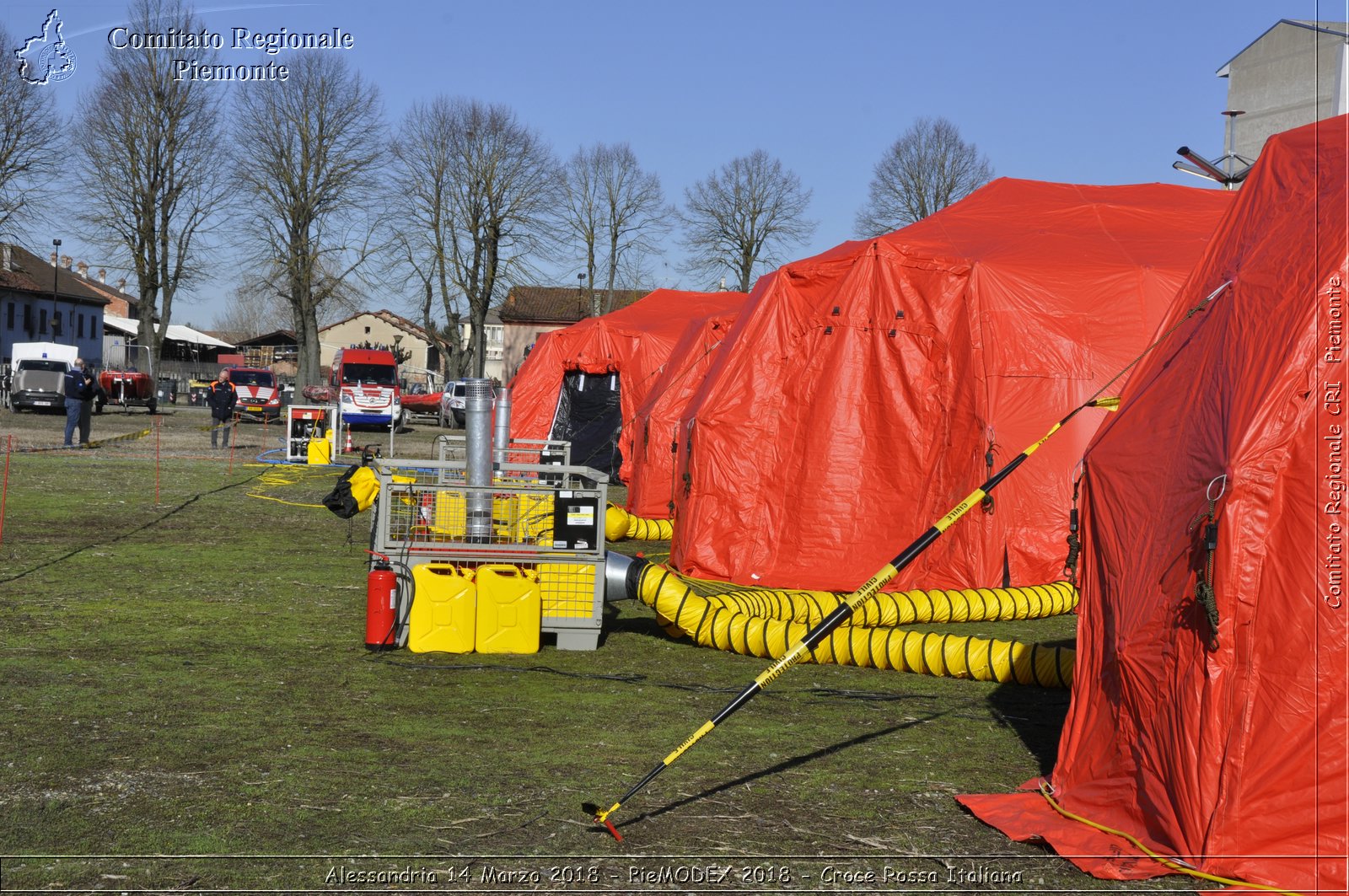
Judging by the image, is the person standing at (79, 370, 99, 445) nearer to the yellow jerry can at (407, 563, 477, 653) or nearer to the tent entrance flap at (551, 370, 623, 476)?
the tent entrance flap at (551, 370, 623, 476)

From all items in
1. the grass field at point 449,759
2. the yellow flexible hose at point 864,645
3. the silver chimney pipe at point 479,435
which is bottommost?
the grass field at point 449,759

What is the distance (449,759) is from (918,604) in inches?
235

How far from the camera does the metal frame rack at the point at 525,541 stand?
9852 millimetres

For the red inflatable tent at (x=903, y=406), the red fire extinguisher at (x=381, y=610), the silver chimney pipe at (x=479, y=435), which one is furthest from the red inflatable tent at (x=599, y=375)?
the red fire extinguisher at (x=381, y=610)

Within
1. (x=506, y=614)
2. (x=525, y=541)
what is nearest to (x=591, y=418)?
(x=525, y=541)

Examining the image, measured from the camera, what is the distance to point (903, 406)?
13430 millimetres

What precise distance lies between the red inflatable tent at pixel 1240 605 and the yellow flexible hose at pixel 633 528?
11449mm

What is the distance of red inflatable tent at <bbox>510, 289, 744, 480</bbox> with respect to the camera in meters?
27.0

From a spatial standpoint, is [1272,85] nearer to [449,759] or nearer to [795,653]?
[795,653]

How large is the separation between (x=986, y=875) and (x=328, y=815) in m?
3.00

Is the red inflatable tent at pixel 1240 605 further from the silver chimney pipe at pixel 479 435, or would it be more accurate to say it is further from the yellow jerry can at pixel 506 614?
the silver chimney pipe at pixel 479 435

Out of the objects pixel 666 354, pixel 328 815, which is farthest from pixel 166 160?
pixel 328 815

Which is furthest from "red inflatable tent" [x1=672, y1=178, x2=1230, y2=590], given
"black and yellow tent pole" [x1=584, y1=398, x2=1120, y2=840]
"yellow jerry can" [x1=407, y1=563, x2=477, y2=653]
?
"black and yellow tent pole" [x1=584, y1=398, x2=1120, y2=840]

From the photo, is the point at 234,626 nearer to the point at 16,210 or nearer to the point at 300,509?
the point at 300,509
